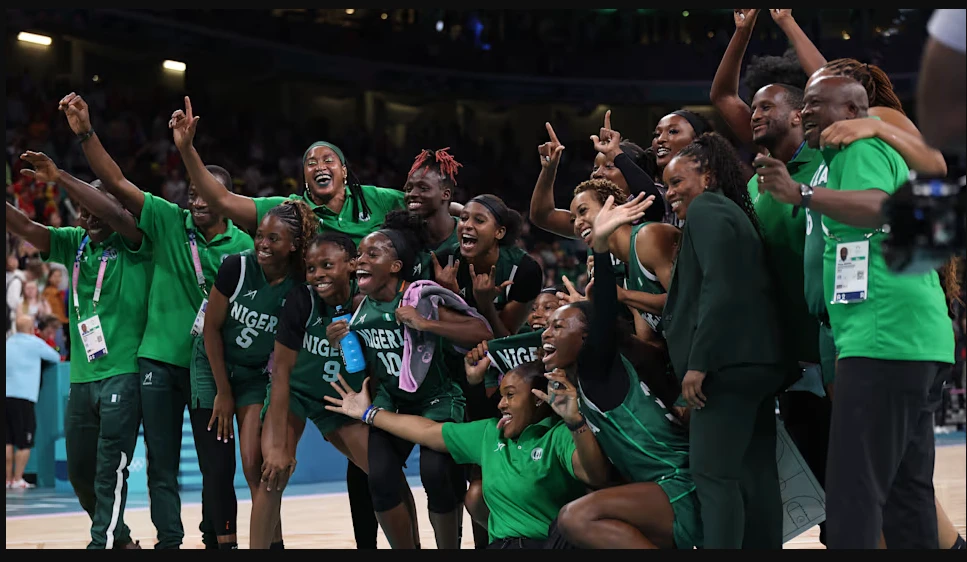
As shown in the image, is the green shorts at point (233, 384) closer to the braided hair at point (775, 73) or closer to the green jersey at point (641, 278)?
the green jersey at point (641, 278)

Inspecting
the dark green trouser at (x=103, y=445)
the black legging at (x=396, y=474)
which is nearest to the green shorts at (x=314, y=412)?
the black legging at (x=396, y=474)

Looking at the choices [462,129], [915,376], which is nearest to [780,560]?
[915,376]

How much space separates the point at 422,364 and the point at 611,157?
1204 millimetres

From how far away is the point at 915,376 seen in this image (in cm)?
340

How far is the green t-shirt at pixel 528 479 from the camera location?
4441mm

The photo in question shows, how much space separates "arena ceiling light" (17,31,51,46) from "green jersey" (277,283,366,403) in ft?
45.5

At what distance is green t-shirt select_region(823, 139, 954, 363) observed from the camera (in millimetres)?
3400

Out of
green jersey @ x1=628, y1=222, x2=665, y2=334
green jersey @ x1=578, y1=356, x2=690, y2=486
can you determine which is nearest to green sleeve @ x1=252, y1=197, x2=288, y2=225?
green jersey @ x1=628, y1=222, x2=665, y2=334

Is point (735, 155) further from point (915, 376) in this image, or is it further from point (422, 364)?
point (422, 364)

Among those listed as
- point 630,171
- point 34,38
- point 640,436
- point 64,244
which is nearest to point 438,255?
point 630,171

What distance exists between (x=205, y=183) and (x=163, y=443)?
1355mm

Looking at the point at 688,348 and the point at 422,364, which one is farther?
the point at 422,364

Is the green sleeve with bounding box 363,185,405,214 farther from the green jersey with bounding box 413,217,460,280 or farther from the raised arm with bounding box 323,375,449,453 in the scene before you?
the raised arm with bounding box 323,375,449,453

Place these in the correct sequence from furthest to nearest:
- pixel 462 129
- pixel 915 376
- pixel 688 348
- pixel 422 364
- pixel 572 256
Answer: pixel 462 129 → pixel 572 256 → pixel 422 364 → pixel 688 348 → pixel 915 376
